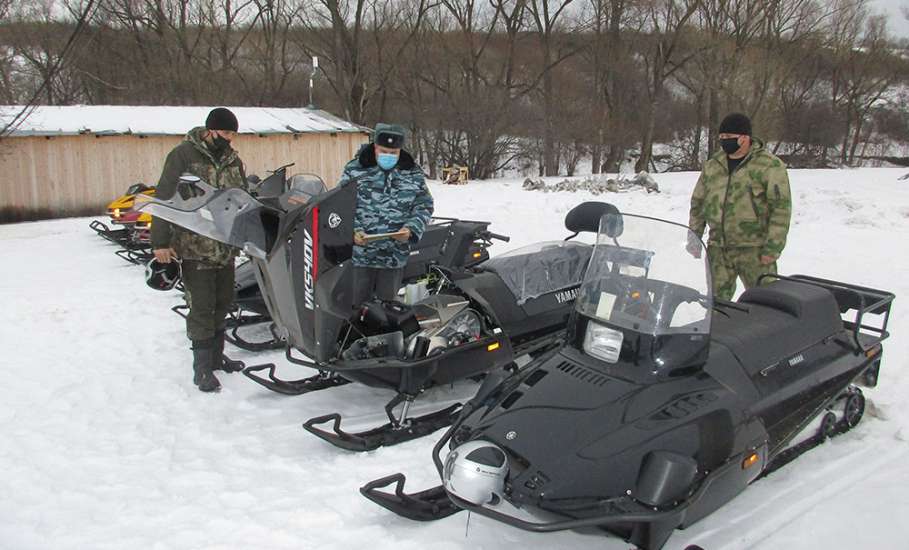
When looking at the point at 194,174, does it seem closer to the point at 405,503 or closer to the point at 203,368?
the point at 203,368

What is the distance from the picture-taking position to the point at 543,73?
28938mm

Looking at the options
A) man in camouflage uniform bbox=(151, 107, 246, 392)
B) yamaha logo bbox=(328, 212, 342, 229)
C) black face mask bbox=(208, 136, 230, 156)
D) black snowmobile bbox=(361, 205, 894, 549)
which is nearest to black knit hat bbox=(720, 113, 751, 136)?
black snowmobile bbox=(361, 205, 894, 549)

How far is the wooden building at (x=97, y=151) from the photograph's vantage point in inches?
531

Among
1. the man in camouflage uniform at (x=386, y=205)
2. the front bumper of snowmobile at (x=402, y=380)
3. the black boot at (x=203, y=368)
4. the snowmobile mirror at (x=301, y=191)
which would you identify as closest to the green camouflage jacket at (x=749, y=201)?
the front bumper of snowmobile at (x=402, y=380)

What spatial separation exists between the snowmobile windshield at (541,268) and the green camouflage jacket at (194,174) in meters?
1.79

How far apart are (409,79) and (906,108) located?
2293 cm

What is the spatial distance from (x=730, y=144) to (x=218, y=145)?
3.33m

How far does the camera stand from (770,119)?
2852 centimetres

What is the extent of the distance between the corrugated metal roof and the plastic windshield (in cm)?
1377

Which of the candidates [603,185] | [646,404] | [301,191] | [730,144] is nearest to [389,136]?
[301,191]

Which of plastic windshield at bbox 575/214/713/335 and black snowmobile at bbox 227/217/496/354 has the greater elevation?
plastic windshield at bbox 575/214/713/335

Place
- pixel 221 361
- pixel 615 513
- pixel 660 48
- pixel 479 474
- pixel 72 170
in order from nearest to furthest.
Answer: pixel 615 513 < pixel 479 474 < pixel 221 361 < pixel 72 170 < pixel 660 48

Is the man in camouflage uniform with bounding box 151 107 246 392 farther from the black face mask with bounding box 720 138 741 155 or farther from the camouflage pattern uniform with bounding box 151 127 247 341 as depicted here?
the black face mask with bounding box 720 138 741 155

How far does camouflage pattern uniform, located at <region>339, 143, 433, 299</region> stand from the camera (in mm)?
4207
